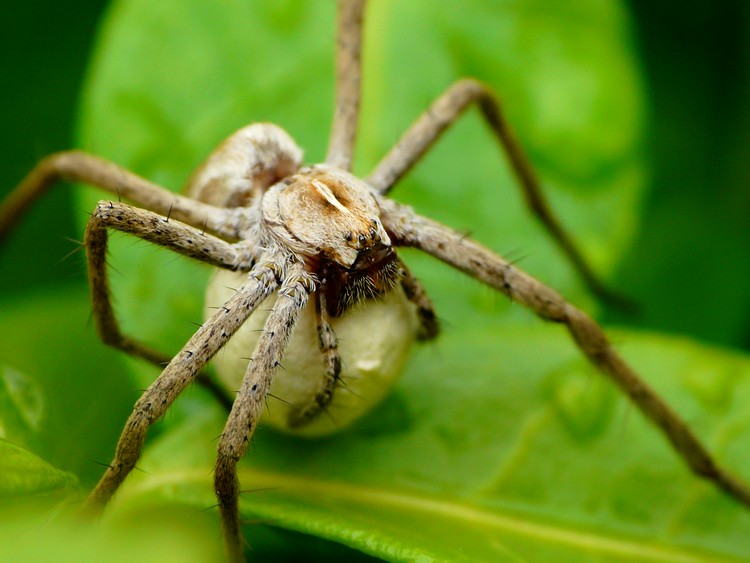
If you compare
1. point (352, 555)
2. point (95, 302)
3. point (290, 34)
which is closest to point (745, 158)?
point (290, 34)

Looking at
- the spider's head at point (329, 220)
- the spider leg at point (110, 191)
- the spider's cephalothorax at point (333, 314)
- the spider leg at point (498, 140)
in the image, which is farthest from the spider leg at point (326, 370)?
the spider leg at point (498, 140)

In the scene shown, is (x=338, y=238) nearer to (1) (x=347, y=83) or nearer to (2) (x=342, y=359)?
(2) (x=342, y=359)

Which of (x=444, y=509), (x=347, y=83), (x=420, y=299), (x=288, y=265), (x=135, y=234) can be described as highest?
(x=347, y=83)

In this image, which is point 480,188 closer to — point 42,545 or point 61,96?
point 61,96

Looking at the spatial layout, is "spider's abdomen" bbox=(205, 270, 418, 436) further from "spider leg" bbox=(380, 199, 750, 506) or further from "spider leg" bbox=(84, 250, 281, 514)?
"spider leg" bbox=(380, 199, 750, 506)

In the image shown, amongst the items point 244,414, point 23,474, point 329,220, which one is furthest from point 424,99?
point 23,474

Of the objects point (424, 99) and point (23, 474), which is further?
point (424, 99)
